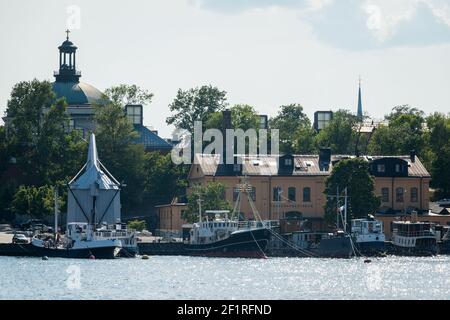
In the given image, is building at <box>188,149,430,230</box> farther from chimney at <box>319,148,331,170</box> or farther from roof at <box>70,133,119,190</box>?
roof at <box>70,133,119,190</box>

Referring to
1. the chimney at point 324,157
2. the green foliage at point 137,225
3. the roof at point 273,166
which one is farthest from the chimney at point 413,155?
the green foliage at point 137,225

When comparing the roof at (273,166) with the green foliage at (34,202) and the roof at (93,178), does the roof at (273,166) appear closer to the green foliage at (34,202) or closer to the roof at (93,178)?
the roof at (93,178)

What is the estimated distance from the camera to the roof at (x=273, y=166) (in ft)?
525

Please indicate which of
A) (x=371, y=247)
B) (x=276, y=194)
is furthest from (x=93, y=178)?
(x=371, y=247)

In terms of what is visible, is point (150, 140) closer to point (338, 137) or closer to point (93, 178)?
point (338, 137)

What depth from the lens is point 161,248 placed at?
472 feet

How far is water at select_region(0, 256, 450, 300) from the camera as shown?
87.9m

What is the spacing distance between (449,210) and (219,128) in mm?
29310

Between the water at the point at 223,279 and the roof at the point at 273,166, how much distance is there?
2649cm

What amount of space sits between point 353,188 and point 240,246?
14.8 m

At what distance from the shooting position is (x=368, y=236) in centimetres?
14125

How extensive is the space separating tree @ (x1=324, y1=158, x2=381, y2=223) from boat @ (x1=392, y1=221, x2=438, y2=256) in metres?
3.81
